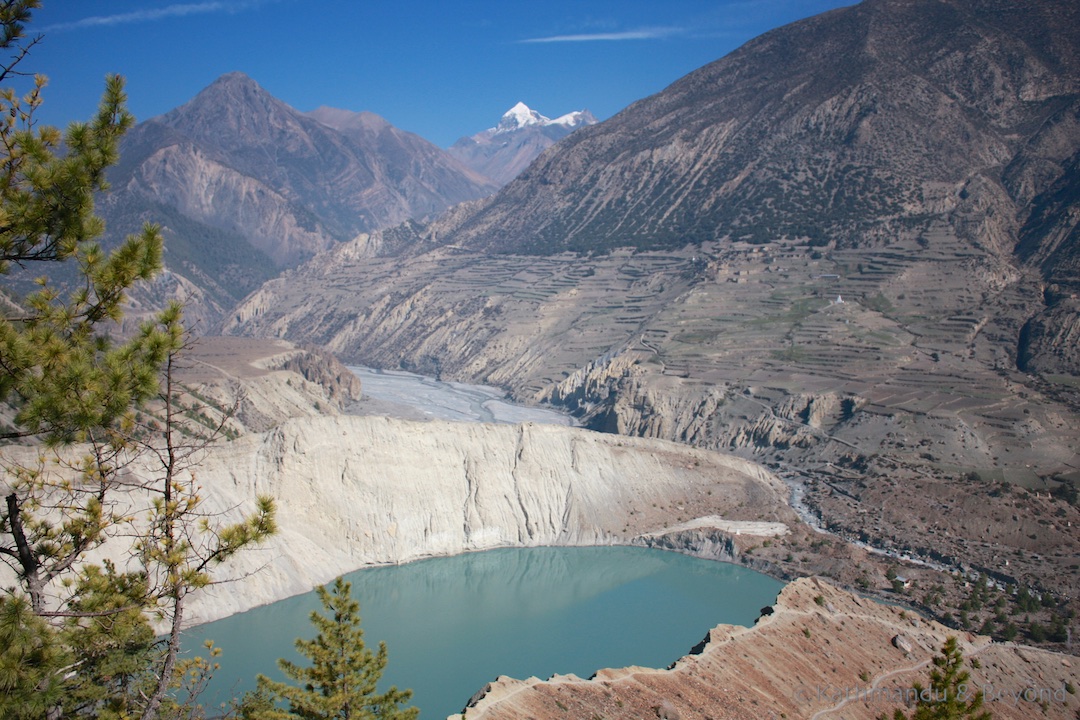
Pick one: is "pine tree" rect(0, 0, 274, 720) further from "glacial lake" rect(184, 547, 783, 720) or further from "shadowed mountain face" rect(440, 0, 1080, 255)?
"shadowed mountain face" rect(440, 0, 1080, 255)

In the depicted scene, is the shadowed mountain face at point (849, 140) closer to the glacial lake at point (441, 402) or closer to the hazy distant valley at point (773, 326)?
the hazy distant valley at point (773, 326)

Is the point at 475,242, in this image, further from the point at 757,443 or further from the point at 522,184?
the point at 757,443

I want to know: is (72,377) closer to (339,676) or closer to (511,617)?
(339,676)

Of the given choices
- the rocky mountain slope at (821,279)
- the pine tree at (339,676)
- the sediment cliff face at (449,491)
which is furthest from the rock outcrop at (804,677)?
the sediment cliff face at (449,491)

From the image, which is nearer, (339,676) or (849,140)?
(339,676)

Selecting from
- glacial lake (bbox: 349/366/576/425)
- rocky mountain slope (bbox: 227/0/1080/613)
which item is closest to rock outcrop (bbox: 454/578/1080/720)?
rocky mountain slope (bbox: 227/0/1080/613)

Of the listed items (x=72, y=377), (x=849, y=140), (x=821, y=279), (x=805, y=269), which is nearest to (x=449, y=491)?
(x=72, y=377)
